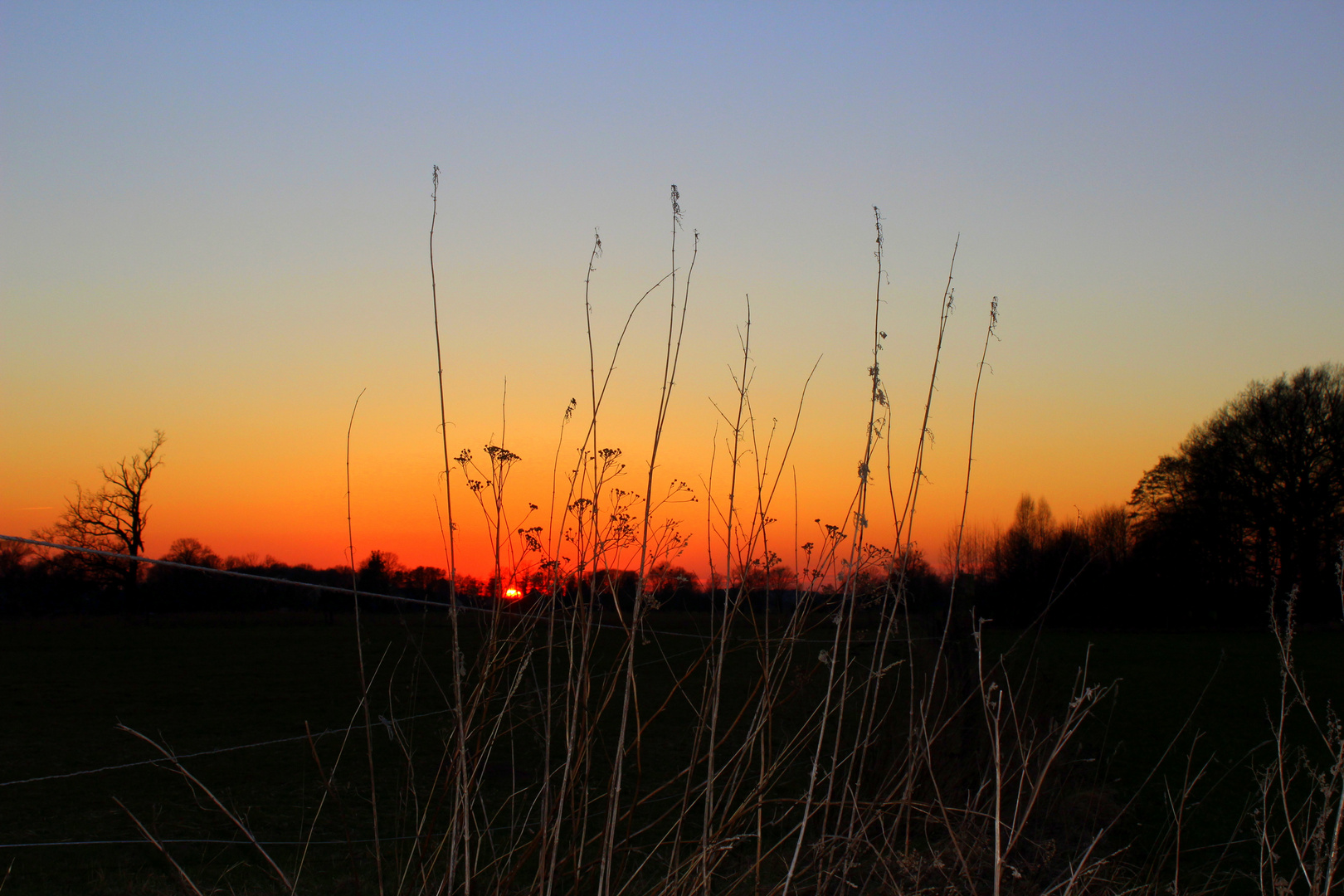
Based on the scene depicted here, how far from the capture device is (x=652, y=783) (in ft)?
20.1

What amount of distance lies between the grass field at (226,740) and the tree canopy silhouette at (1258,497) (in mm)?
15702

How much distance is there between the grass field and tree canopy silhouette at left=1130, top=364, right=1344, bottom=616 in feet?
51.5

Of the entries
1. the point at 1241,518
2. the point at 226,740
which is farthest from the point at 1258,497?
the point at 226,740

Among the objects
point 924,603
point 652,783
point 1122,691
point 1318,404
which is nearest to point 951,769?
point 924,603

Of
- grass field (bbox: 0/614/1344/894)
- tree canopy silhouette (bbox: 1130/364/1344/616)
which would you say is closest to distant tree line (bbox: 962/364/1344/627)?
tree canopy silhouette (bbox: 1130/364/1344/616)

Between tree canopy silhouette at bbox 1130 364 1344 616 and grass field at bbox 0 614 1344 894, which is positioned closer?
grass field at bbox 0 614 1344 894

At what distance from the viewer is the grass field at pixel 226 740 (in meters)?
3.71

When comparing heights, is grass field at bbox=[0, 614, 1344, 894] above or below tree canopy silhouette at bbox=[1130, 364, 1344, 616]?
below

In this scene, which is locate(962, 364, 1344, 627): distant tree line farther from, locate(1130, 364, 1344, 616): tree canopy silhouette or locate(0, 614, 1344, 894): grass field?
locate(0, 614, 1344, 894): grass field

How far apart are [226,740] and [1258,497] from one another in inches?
1076

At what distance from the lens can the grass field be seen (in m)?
3.71

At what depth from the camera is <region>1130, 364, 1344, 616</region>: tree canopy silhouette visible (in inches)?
971

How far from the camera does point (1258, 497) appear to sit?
2538cm

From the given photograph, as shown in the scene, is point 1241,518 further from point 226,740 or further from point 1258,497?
point 226,740
